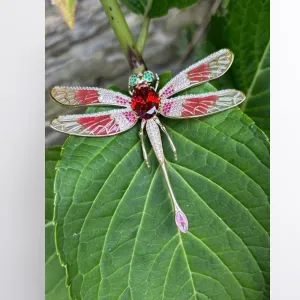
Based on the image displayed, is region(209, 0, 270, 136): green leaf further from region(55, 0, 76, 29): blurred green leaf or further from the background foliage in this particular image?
region(55, 0, 76, 29): blurred green leaf

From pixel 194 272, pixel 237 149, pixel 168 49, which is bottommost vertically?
pixel 194 272

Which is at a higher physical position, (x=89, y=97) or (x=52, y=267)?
(x=89, y=97)

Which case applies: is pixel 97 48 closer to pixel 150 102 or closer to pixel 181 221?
pixel 150 102

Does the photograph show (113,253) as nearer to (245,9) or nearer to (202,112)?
(202,112)

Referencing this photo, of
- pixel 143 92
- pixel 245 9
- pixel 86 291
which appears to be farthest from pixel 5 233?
pixel 245 9

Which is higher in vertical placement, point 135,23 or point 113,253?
point 135,23

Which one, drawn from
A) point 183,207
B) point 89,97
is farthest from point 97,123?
point 183,207
